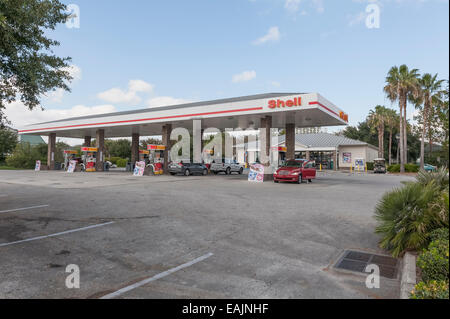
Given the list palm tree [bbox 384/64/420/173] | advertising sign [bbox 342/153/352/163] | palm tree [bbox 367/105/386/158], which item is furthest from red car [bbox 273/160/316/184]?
palm tree [bbox 367/105/386/158]

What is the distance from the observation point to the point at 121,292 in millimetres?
3443

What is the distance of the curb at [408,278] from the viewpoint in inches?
129

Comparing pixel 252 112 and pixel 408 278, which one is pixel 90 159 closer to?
pixel 252 112

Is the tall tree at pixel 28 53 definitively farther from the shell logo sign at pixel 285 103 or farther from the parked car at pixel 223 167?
the parked car at pixel 223 167

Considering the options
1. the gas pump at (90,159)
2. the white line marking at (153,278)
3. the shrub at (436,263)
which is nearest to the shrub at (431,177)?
the shrub at (436,263)

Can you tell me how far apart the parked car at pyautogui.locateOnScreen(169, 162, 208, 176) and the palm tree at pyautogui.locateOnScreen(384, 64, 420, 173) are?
25971 millimetres

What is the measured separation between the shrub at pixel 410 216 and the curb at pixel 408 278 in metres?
0.31

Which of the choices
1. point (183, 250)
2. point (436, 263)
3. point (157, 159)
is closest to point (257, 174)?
point (157, 159)
